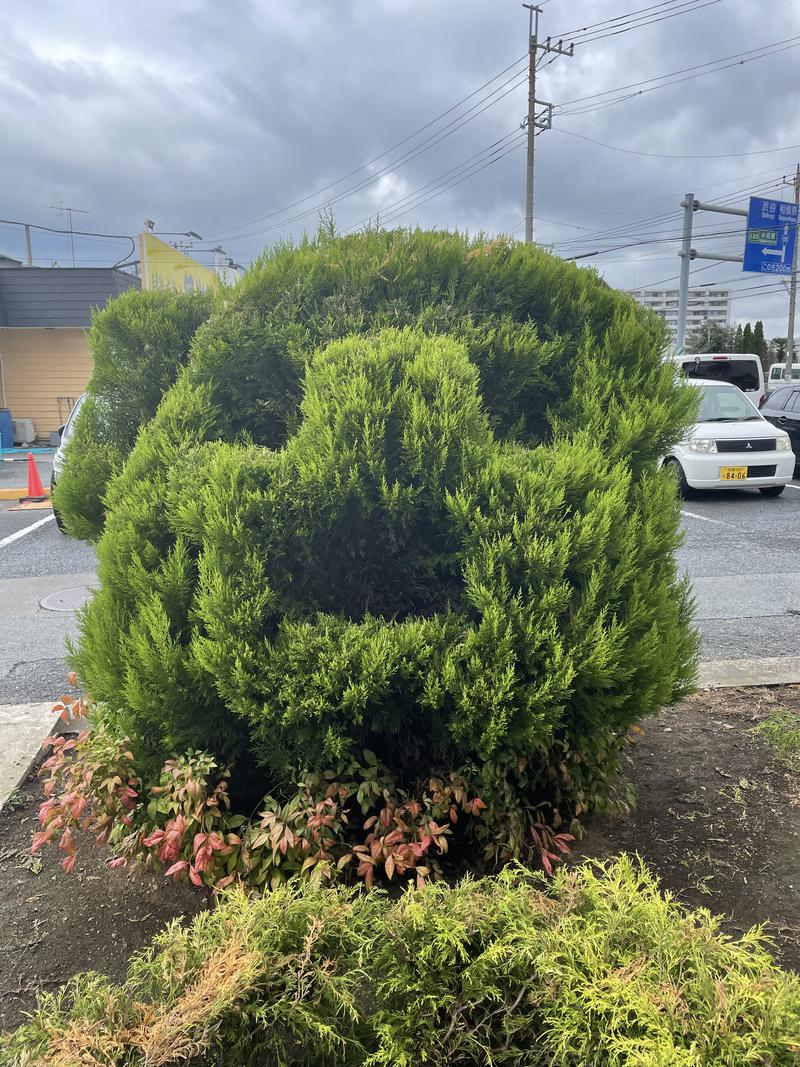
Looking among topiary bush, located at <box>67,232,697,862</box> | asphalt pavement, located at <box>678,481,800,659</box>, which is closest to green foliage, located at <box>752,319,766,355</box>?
asphalt pavement, located at <box>678,481,800,659</box>

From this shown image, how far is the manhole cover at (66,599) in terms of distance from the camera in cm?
624

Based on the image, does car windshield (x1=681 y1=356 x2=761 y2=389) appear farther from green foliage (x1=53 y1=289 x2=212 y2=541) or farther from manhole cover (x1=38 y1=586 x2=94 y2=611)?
green foliage (x1=53 y1=289 x2=212 y2=541)

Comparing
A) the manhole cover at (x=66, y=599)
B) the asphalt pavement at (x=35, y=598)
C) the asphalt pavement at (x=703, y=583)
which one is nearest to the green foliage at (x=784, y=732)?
the asphalt pavement at (x=703, y=583)

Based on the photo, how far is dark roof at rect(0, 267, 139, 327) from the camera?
64.0 ft

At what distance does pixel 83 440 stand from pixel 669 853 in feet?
8.93

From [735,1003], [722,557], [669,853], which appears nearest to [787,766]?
[669,853]

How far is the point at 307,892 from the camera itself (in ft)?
5.05

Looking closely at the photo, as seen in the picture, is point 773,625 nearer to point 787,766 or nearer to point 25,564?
point 787,766

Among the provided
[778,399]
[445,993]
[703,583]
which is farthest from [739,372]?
[445,993]

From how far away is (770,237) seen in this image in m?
23.4

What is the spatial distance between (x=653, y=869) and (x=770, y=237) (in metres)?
26.0

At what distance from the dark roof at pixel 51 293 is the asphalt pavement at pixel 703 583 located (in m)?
10.3

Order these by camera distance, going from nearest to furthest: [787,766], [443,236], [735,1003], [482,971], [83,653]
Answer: [735,1003] < [482,971] < [83,653] < [443,236] < [787,766]

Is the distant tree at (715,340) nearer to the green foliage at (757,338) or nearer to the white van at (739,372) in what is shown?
the green foliage at (757,338)
